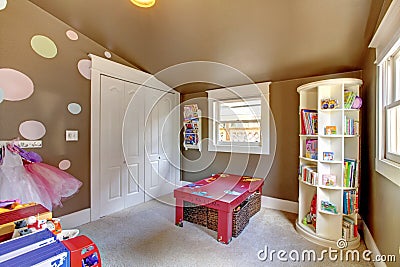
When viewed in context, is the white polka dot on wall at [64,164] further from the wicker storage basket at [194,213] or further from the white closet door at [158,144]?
the wicker storage basket at [194,213]

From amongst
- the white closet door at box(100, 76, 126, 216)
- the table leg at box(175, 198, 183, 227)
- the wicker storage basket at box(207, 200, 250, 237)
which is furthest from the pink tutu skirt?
the wicker storage basket at box(207, 200, 250, 237)

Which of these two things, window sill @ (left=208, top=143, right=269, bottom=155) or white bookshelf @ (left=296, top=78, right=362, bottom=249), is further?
window sill @ (left=208, top=143, right=269, bottom=155)

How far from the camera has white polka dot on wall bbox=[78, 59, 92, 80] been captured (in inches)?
102

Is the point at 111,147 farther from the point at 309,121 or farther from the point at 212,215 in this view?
the point at 309,121

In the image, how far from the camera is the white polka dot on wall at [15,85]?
6.64 feet

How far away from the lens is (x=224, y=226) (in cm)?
211

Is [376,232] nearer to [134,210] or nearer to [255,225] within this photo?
[255,225]

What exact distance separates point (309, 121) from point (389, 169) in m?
0.92

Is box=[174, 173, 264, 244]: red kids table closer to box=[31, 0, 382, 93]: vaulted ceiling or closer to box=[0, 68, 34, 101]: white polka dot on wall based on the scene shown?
box=[31, 0, 382, 93]: vaulted ceiling

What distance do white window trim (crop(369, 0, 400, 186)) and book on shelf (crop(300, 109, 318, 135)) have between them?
56cm

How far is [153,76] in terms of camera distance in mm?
3523

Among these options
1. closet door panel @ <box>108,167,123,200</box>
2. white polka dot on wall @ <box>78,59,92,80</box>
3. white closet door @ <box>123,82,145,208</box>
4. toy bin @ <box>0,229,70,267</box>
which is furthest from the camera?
white closet door @ <box>123,82,145,208</box>

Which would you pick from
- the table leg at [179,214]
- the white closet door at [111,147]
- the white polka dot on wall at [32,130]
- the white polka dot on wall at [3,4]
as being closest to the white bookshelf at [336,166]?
the table leg at [179,214]

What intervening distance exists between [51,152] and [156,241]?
61.0 inches
